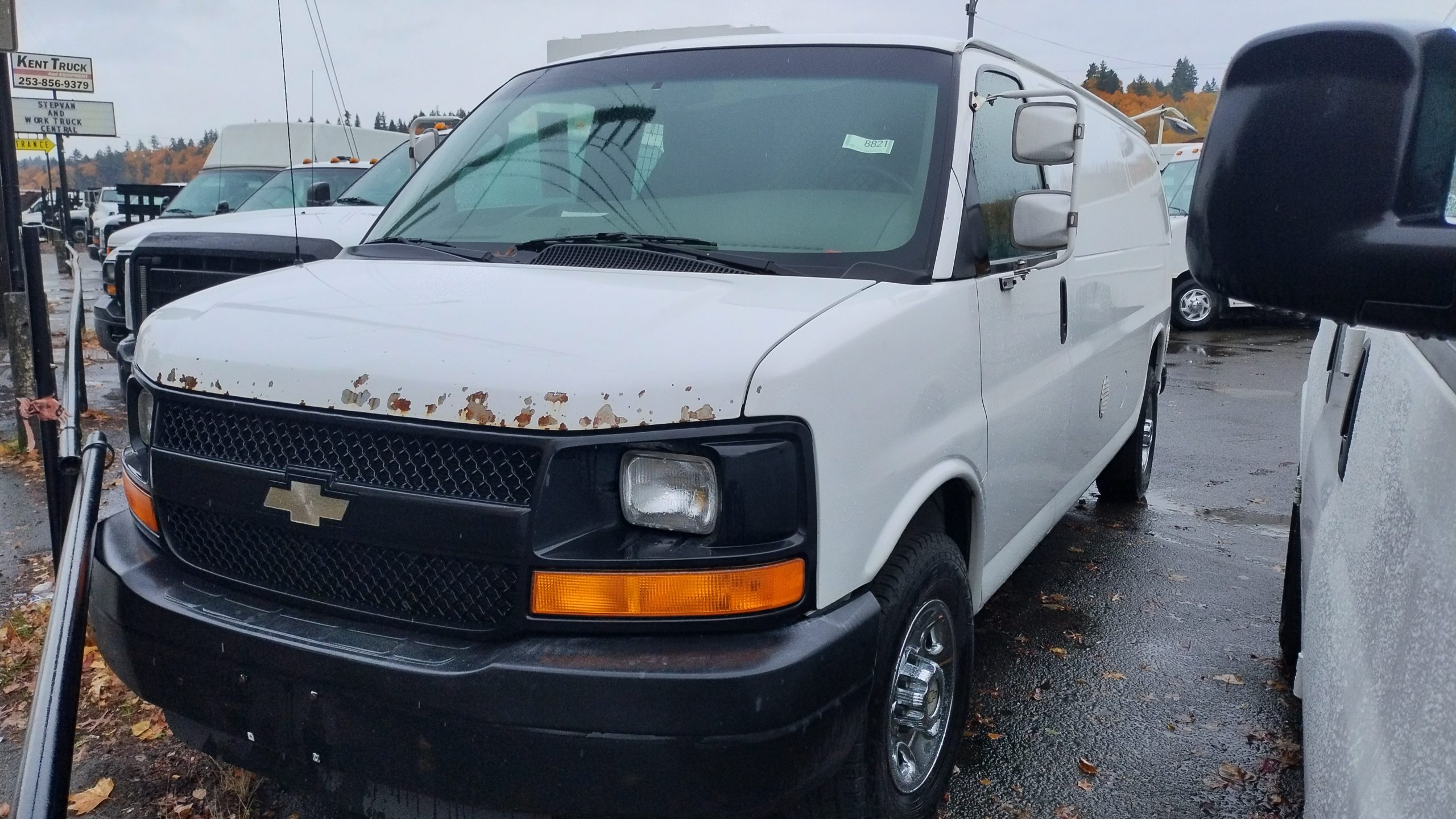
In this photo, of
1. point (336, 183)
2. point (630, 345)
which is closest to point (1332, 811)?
point (630, 345)

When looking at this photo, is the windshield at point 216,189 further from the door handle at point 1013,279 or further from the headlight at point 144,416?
the door handle at point 1013,279

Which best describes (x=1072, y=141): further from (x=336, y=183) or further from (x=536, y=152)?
(x=336, y=183)

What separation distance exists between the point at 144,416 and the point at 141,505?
0.22 meters

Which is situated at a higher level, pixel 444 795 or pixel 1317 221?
pixel 1317 221

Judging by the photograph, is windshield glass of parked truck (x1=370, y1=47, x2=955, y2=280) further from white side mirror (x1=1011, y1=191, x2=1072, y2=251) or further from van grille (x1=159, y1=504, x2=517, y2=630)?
van grille (x1=159, y1=504, x2=517, y2=630)

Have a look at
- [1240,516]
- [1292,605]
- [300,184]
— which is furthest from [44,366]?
[300,184]

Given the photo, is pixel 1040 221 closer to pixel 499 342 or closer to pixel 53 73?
pixel 499 342

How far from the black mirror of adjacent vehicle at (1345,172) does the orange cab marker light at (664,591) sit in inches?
44.9

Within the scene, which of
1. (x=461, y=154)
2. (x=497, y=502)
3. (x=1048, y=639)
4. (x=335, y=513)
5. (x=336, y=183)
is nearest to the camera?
(x=497, y=502)

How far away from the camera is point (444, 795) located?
211 centimetres

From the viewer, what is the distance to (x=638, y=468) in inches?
83.0

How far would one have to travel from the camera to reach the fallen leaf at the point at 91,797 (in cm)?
304

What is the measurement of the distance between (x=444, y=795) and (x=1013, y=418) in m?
1.92

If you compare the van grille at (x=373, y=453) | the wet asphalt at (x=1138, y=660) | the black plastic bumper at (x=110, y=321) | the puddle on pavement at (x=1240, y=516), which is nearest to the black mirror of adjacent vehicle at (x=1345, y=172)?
the van grille at (x=373, y=453)
